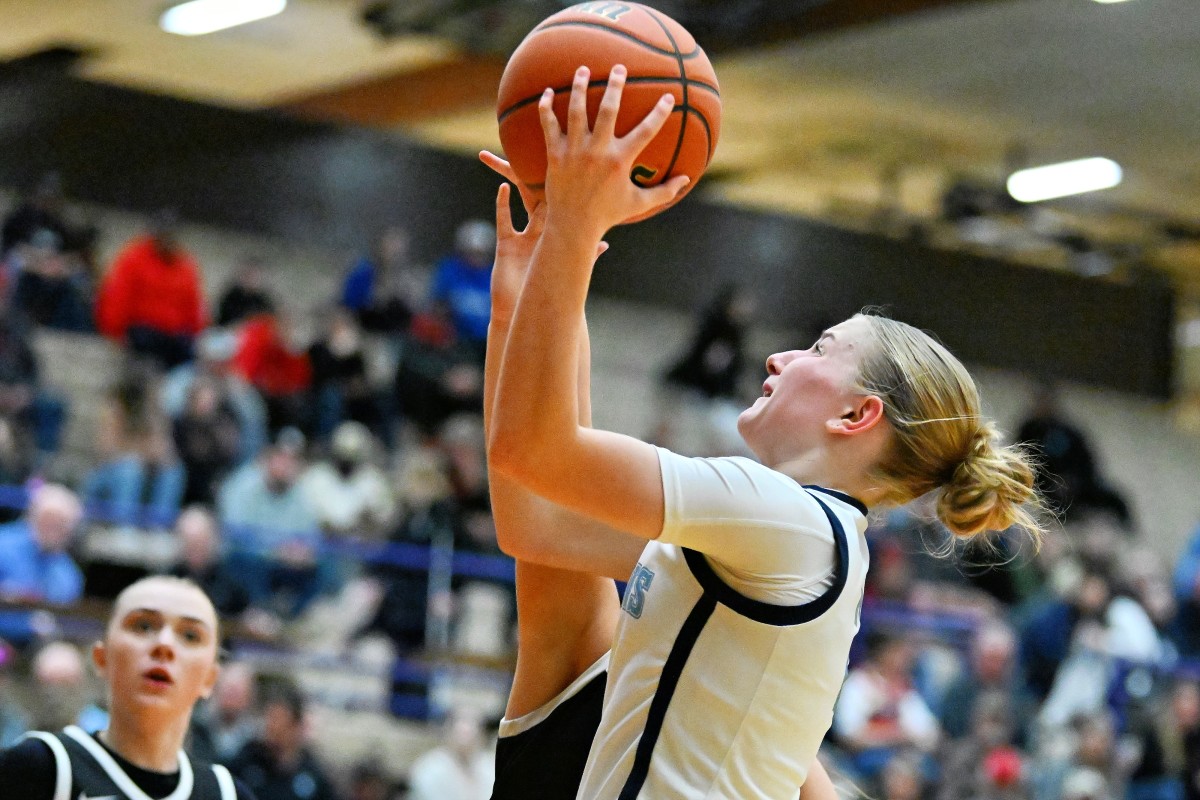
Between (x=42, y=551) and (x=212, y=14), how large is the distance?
6.14 meters

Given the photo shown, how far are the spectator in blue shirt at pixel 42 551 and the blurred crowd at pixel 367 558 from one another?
0.01 metres

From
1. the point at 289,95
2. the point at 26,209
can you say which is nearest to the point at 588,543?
the point at 26,209

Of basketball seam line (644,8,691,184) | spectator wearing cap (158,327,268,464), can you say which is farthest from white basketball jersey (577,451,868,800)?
spectator wearing cap (158,327,268,464)

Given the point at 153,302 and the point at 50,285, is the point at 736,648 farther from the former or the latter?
the point at 50,285

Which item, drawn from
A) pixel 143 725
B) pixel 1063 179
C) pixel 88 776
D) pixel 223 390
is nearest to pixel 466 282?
pixel 223 390

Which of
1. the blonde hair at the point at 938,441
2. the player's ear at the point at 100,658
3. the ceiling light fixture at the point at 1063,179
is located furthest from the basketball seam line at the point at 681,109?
the ceiling light fixture at the point at 1063,179

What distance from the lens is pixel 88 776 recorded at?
9.61 feet

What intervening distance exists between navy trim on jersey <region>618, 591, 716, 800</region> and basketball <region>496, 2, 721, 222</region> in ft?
1.85

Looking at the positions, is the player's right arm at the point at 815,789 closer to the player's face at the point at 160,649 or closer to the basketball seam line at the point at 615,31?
the basketball seam line at the point at 615,31

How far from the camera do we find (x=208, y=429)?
353 inches

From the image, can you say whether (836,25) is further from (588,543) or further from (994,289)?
(588,543)

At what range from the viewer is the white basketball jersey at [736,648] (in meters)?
1.98

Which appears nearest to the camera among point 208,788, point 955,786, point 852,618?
point 852,618

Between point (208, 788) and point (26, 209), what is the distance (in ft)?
25.5
